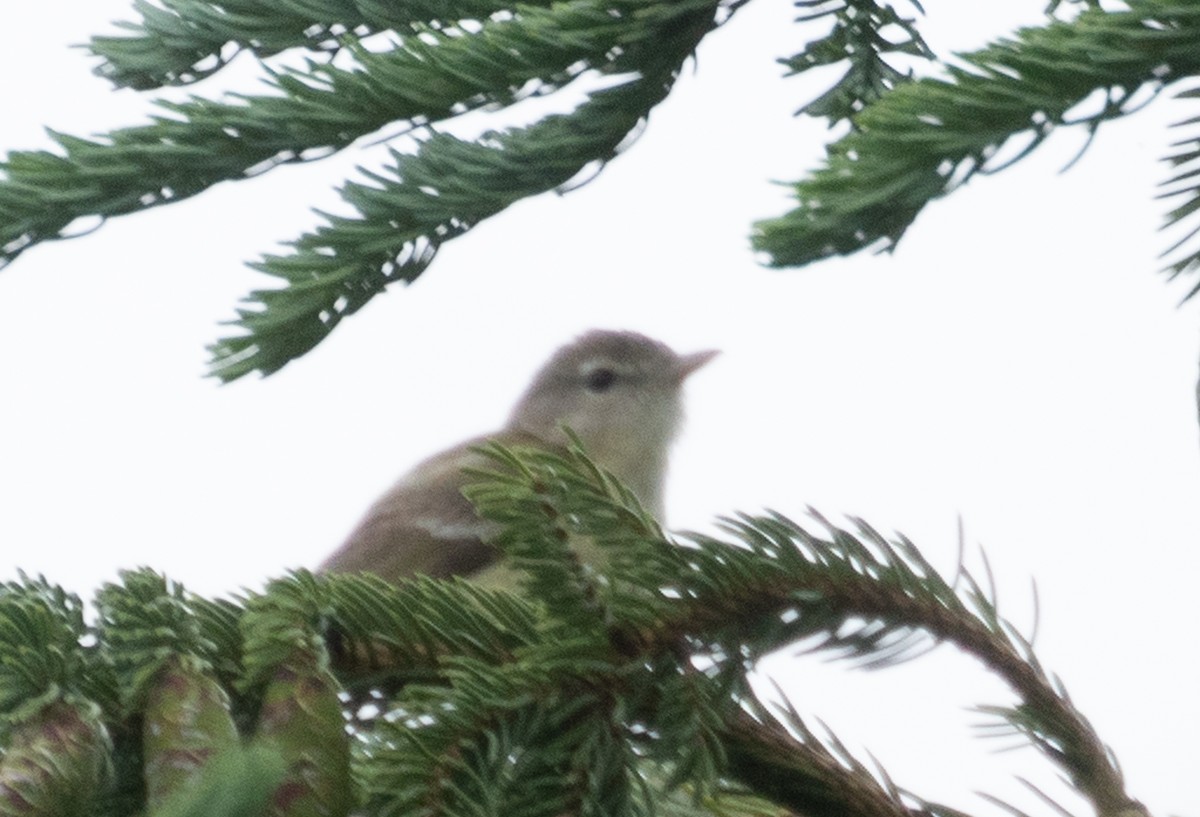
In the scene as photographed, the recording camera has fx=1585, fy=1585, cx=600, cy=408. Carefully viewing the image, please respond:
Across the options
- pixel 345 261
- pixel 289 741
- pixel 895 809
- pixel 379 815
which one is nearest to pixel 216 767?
pixel 289 741

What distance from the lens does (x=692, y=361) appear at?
295 cm

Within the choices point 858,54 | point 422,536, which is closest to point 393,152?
point 858,54

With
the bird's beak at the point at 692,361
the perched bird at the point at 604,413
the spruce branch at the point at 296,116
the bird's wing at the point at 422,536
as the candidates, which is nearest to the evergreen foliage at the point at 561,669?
the spruce branch at the point at 296,116

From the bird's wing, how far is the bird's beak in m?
0.60

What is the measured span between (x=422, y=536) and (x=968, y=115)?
59.7 inches

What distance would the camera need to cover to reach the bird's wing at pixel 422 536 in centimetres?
216

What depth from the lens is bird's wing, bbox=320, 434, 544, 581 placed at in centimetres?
216

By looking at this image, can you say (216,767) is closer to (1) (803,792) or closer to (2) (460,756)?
(2) (460,756)

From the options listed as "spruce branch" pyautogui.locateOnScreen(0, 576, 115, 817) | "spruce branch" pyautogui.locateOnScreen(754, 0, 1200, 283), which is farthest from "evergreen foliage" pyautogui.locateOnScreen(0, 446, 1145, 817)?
"spruce branch" pyautogui.locateOnScreen(754, 0, 1200, 283)

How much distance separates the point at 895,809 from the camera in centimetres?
83

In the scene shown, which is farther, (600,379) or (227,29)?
(600,379)

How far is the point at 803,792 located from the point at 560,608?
0.58 ft

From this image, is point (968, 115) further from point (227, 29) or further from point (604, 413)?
point (604, 413)

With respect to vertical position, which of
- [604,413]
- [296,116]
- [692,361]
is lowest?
[296,116]
